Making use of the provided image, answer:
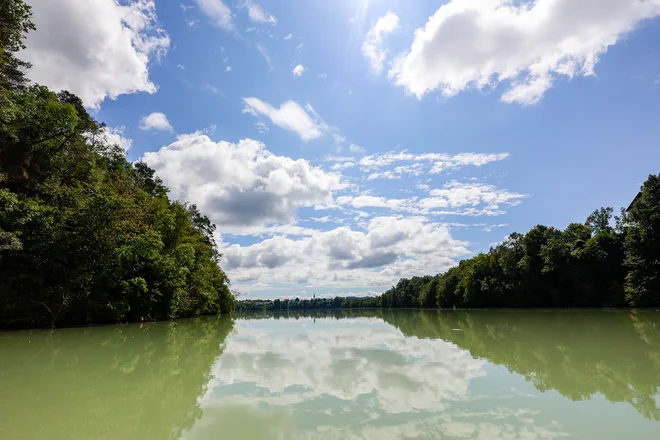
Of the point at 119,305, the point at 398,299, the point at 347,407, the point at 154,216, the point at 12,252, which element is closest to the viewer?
the point at 347,407

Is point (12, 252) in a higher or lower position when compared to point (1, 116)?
lower

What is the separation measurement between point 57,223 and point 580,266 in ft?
198

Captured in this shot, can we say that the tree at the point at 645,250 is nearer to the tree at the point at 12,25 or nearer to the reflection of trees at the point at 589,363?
the reflection of trees at the point at 589,363

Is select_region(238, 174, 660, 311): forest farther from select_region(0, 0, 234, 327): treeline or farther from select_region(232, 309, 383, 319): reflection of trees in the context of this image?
select_region(0, 0, 234, 327): treeline

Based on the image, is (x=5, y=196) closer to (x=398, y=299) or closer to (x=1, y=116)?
(x=1, y=116)

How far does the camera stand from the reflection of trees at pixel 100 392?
192 inches

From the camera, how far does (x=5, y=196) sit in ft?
57.3

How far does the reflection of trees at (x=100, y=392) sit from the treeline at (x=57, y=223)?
10.5 metres

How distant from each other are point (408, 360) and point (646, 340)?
883cm

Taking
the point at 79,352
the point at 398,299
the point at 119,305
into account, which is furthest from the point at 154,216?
the point at 398,299

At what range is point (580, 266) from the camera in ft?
170

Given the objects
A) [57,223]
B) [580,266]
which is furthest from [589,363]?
[580,266]

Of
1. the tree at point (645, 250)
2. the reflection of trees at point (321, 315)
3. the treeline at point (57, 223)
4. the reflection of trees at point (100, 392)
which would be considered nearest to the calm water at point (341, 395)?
the reflection of trees at point (100, 392)

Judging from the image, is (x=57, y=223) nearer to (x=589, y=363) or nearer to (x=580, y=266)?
(x=589, y=363)
